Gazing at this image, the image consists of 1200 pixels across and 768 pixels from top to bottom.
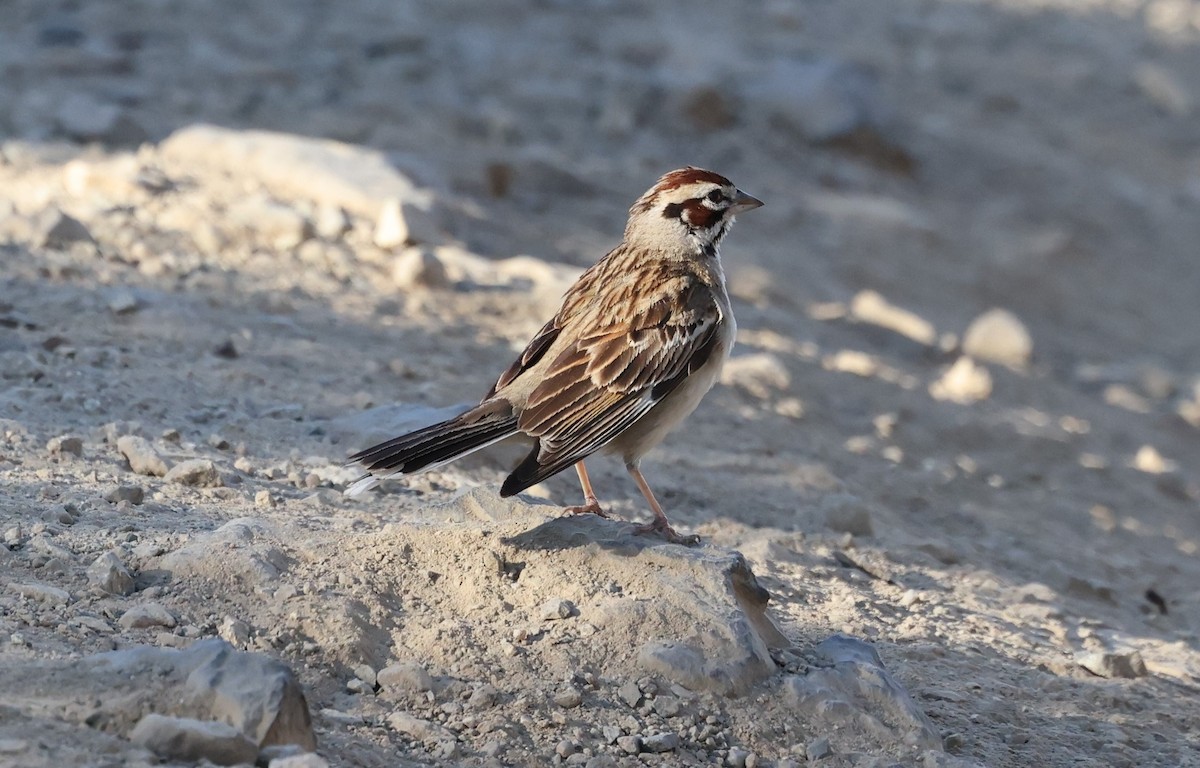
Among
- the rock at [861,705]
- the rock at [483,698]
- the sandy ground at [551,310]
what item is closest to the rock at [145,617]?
the sandy ground at [551,310]

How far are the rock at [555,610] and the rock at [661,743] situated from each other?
0.58m

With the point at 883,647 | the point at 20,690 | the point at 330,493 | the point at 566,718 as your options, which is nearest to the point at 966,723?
the point at 883,647

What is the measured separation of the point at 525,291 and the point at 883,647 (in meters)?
3.89

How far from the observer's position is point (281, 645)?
4465 millimetres

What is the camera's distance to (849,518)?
698 cm

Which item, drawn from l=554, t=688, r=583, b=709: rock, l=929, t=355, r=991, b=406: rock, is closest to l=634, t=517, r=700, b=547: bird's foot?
l=554, t=688, r=583, b=709: rock

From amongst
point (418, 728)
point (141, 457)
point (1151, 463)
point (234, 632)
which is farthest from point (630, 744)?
point (1151, 463)

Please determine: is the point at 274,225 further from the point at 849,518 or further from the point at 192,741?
the point at 192,741

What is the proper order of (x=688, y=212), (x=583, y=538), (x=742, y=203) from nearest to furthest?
(x=583, y=538) < (x=688, y=212) < (x=742, y=203)

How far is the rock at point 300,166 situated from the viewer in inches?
372

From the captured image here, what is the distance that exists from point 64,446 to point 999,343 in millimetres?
7223

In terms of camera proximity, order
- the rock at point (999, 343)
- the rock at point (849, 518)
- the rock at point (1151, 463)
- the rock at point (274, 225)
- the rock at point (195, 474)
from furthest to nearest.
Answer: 1. the rock at point (999, 343)
2. the rock at point (1151, 463)
3. the rock at point (274, 225)
4. the rock at point (849, 518)
5. the rock at point (195, 474)

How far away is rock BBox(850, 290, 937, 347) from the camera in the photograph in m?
10.9

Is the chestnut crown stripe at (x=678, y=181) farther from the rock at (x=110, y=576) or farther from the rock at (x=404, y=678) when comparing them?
the rock at (x=110, y=576)
